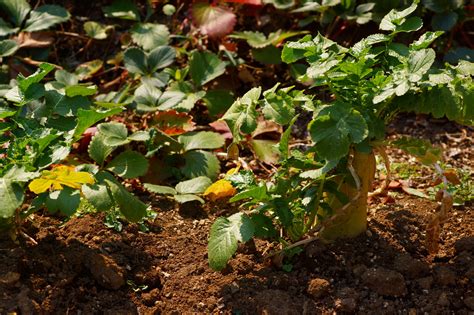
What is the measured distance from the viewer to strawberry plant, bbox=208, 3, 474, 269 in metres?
2.53

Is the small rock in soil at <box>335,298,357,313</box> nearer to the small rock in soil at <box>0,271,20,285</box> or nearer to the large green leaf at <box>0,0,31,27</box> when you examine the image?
the small rock in soil at <box>0,271,20,285</box>

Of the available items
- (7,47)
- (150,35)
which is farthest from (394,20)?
(7,47)

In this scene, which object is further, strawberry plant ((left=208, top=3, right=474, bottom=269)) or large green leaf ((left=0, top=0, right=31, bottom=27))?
large green leaf ((left=0, top=0, right=31, bottom=27))

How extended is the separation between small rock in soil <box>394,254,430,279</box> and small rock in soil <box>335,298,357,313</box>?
215mm

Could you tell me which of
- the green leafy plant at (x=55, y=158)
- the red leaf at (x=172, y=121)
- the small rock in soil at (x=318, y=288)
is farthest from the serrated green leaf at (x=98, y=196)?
the red leaf at (x=172, y=121)

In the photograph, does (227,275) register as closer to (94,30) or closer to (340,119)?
(340,119)

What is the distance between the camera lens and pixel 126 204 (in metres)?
2.81

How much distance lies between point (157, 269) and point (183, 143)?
0.76 meters

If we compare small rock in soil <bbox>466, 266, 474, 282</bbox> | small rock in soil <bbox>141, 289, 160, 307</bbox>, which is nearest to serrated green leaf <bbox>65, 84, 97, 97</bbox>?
small rock in soil <bbox>141, 289, 160, 307</bbox>

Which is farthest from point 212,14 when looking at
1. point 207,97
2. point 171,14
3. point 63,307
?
point 63,307

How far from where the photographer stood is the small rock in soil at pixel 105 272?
2.75m

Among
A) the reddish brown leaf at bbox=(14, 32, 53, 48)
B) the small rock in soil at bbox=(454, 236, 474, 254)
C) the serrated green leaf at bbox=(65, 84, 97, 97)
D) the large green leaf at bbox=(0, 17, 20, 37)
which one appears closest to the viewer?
the small rock in soil at bbox=(454, 236, 474, 254)

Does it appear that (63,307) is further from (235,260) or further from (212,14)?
(212,14)

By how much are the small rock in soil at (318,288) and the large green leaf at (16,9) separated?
2.07m
